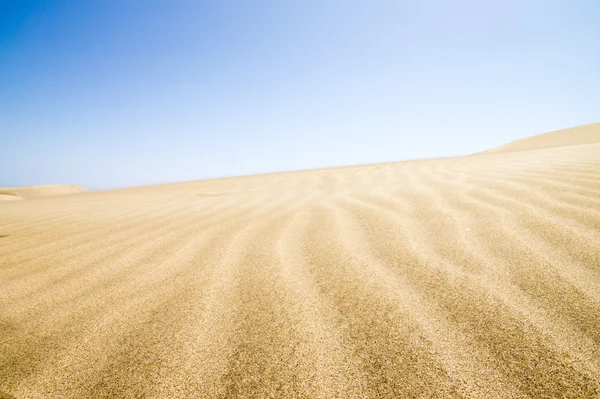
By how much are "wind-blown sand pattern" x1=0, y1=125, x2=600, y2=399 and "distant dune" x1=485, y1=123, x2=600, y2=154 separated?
16.9 metres

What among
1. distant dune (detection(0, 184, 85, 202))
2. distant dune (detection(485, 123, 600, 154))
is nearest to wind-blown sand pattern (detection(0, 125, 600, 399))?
distant dune (detection(0, 184, 85, 202))

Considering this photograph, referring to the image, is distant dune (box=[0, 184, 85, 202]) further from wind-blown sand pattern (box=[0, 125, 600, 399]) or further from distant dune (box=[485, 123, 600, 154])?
distant dune (box=[485, 123, 600, 154])

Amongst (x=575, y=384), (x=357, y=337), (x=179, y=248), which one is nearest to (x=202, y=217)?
(x=179, y=248)

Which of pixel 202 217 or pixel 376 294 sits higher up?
pixel 202 217

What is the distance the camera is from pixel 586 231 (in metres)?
1.56

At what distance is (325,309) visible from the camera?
1.08m

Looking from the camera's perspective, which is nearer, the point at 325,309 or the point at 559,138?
the point at 325,309

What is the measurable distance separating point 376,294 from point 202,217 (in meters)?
2.20

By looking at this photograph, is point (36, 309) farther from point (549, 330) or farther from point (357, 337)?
point (549, 330)

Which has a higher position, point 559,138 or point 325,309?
point 559,138

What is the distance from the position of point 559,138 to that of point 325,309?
22.4 metres

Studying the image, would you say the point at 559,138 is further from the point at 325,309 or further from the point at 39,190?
the point at 39,190

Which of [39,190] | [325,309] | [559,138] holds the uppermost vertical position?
[39,190]

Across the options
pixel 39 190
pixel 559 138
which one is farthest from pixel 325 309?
pixel 559 138
